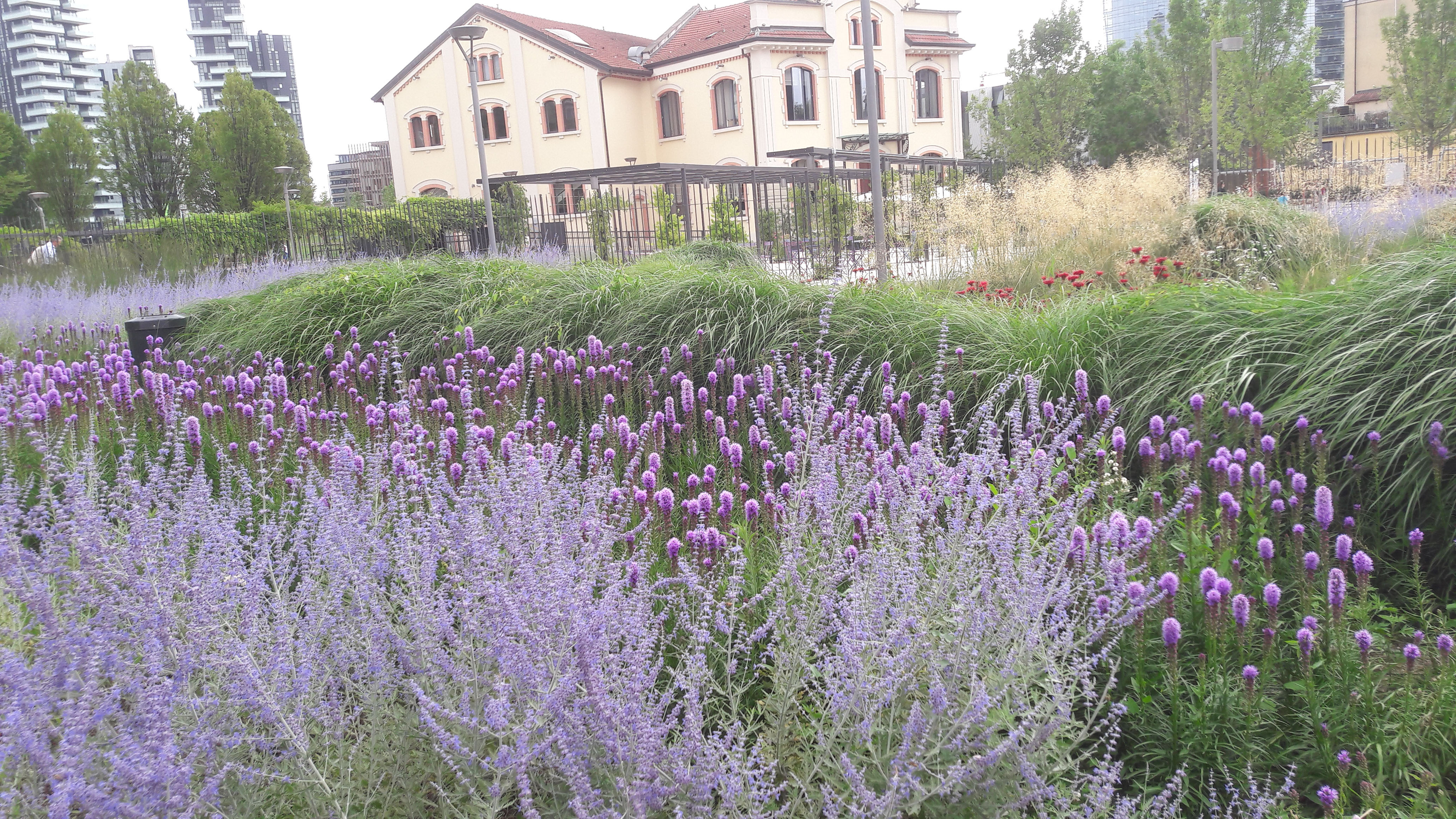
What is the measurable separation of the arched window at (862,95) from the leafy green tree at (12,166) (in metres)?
36.3

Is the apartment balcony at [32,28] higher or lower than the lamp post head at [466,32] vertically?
higher

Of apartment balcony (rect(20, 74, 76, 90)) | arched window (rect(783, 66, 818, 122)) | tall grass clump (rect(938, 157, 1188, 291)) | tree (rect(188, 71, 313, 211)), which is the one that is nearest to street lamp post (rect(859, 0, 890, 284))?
tall grass clump (rect(938, 157, 1188, 291))

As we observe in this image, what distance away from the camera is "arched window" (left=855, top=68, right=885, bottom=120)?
112 ft

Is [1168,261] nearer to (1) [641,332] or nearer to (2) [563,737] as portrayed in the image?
(1) [641,332]

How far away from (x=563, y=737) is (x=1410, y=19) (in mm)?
34905

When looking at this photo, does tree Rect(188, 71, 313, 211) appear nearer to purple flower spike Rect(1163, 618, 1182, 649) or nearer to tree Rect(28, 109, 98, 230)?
tree Rect(28, 109, 98, 230)

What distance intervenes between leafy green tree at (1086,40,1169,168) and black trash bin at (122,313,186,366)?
40340 mm

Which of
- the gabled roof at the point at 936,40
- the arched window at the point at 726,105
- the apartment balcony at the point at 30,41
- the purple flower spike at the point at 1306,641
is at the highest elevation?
the apartment balcony at the point at 30,41

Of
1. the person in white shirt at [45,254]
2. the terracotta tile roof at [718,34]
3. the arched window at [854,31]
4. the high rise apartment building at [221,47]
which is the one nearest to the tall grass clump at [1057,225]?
the person in white shirt at [45,254]

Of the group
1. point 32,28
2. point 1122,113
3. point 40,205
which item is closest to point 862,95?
point 1122,113

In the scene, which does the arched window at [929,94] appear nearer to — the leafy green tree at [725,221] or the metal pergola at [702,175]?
the metal pergola at [702,175]

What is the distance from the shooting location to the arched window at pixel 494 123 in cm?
3556

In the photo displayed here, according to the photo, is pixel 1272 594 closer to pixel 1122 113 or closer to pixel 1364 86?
pixel 1122 113

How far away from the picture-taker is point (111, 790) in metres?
1.72
